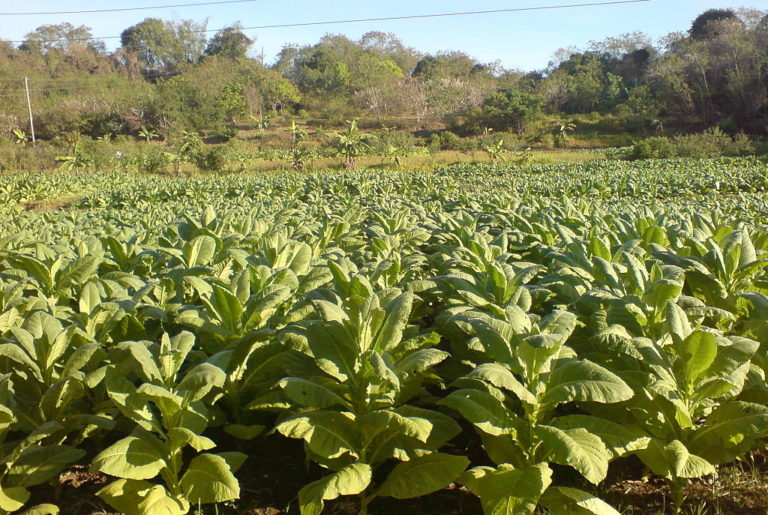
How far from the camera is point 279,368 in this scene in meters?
2.75

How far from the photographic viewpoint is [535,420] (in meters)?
2.18

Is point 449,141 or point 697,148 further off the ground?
point 449,141

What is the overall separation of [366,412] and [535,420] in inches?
27.5

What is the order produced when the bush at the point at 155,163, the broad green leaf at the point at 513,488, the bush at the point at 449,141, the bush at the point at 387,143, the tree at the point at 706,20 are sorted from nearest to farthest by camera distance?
the broad green leaf at the point at 513,488
the bush at the point at 155,163
the bush at the point at 387,143
the bush at the point at 449,141
the tree at the point at 706,20

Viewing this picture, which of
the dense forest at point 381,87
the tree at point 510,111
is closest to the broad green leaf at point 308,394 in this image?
the dense forest at point 381,87

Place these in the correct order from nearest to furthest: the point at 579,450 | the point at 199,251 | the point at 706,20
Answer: the point at 579,450 < the point at 199,251 < the point at 706,20

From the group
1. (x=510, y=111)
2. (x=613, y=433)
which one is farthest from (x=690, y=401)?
(x=510, y=111)

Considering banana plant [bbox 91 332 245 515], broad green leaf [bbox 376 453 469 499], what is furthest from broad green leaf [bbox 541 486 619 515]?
banana plant [bbox 91 332 245 515]

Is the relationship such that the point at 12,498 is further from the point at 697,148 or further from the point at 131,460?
the point at 697,148

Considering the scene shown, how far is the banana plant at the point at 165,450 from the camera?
81.0 inches

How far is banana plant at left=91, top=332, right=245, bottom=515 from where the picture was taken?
2.06 metres

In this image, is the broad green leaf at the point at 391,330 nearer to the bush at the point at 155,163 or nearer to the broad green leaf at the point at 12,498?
the broad green leaf at the point at 12,498

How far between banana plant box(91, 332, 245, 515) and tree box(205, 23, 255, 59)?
9774cm

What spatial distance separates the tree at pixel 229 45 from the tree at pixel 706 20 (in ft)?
219
